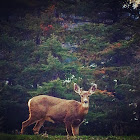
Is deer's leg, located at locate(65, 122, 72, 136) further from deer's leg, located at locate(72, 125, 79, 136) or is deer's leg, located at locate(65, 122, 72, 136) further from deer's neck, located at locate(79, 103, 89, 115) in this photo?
deer's neck, located at locate(79, 103, 89, 115)

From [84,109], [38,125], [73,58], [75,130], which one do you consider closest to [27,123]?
[38,125]

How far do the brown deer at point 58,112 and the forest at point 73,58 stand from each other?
2.30 ft

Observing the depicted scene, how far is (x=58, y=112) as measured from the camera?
30.8 ft

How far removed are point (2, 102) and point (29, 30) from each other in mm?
3466

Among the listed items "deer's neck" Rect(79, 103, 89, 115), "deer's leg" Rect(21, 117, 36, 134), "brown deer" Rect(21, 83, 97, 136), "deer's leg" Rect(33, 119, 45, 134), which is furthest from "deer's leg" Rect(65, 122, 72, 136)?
"deer's leg" Rect(21, 117, 36, 134)

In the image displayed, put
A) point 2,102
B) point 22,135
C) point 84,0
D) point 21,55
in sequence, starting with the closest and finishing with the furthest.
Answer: point 22,135 → point 2,102 → point 21,55 → point 84,0

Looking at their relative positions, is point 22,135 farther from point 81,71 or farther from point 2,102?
point 81,71

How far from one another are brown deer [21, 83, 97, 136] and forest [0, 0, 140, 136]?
0.70 metres

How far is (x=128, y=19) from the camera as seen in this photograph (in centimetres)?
1183

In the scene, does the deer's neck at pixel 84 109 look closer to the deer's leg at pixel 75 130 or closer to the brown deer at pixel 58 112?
the brown deer at pixel 58 112

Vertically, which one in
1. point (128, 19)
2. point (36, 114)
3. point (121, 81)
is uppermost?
point (128, 19)

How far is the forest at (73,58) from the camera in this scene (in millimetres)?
10477

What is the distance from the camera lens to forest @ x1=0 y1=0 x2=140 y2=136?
10.5 meters

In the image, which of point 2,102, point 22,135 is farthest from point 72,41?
point 22,135
